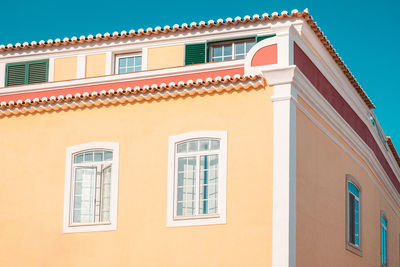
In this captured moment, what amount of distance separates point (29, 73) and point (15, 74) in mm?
508

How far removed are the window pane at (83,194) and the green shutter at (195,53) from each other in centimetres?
560

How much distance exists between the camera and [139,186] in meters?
19.4

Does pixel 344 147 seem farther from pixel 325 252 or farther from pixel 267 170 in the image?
pixel 267 170

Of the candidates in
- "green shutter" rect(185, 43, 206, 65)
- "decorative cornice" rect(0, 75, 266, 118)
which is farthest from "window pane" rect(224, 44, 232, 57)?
"decorative cornice" rect(0, 75, 266, 118)

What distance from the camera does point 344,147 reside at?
2273cm

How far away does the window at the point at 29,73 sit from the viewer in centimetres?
2580

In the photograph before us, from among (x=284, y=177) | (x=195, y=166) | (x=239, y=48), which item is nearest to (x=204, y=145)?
(x=195, y=166)

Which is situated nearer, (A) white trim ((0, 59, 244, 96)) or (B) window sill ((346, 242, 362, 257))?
(A) white trim ((0, 59, 244, 96))

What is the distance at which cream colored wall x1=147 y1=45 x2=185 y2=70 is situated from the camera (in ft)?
80.3

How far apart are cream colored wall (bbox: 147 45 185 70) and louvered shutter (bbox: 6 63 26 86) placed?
4170mm

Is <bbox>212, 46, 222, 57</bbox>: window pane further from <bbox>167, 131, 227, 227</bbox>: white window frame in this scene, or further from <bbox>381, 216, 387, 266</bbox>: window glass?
<bbox>381, 216, 387, 266</bbox>: window glass

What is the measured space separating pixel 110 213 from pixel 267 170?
13.2 feet

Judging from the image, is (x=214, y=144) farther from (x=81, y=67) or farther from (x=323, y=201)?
(x=81, y=67)

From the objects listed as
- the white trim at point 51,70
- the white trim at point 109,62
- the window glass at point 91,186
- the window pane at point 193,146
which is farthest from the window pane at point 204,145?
the white trim at point 51,70
